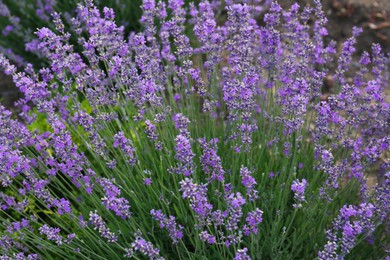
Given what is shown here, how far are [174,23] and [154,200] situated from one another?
103 cm

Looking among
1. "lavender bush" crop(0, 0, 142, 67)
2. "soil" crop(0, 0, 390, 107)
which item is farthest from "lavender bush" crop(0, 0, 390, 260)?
"soil" crop(0, 0, 390, 107)

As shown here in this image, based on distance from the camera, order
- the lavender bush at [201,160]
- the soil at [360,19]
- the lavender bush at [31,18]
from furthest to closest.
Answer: the soil at [360,19] → the lavender bush at [31,18] → the lavender bush at [201,160]

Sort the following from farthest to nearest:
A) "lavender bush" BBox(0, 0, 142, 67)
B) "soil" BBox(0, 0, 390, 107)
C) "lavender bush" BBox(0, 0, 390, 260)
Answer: "soil" BBox(0, 0, 390, 107), "lavender bush" BBox(0, 0, 142, 67), "lavender bush" BBox(0, 0, 390, 260)

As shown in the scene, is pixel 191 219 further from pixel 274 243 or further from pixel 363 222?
pixel 363 222

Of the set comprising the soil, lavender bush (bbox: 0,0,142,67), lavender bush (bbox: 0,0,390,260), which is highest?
the soil

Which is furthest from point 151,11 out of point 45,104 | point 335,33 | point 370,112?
point 335,33

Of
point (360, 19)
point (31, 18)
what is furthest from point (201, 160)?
point (360, 19)

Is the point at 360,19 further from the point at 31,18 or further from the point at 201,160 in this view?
the point at 201,160

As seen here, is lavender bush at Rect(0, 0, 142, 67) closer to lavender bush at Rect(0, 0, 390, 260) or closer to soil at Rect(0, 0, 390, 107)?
soil at Rect(0, 0, 390, 107)

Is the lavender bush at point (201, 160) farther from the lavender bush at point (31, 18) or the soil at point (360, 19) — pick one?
the soil at point (360, 19)

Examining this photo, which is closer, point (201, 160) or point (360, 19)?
point (201, 160)

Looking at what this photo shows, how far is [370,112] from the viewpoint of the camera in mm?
3117

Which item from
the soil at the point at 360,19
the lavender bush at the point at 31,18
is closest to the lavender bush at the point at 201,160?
the lavender bush at the point at 31,18

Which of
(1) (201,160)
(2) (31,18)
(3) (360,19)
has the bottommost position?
(1) (201,160)
